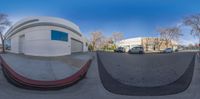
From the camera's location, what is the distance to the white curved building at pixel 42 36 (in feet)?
82.0

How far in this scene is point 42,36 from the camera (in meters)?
25.4

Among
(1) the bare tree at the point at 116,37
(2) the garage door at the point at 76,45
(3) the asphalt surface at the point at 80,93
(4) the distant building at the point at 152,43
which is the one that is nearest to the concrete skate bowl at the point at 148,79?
(3) the asphalt surface at the point at 80,93

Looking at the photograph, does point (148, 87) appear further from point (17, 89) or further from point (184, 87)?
point (17, 89)

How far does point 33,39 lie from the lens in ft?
85.1

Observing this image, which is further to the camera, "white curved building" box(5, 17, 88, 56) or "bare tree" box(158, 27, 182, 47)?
"bare tree" box(158, 27, 182, 47)

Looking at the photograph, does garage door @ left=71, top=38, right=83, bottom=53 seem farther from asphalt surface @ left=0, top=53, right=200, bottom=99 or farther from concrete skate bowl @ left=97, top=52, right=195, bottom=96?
asphalt surface @ left=0, top=53, right=200, bottom=99

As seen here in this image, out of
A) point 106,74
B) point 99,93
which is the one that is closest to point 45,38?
point 106,74

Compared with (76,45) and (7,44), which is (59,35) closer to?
(76,45)

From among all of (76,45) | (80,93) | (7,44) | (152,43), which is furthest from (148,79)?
(152,43)

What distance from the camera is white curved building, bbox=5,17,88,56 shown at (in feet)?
82.0

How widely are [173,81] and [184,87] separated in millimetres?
1478

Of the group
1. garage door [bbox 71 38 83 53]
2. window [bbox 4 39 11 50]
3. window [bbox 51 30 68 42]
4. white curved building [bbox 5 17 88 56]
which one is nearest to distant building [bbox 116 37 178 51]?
garage door [bbox 71 38 83 53]

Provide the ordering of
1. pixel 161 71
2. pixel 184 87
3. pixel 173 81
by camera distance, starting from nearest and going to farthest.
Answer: pixel 184 87 → pixel 173 81 → pixel 161 71

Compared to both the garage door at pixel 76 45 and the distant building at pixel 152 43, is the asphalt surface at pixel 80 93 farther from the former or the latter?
the distant building at pixel 152 43
